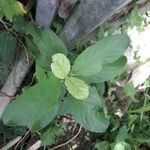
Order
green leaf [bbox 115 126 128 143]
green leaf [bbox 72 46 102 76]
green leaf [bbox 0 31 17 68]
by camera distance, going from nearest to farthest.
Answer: green leaf [bbox 72 46 102 76] < green leaf [bbox 0 31 17 68] < green leaf [bbox 115 126 128 143]

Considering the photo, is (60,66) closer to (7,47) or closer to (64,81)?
(64,81)

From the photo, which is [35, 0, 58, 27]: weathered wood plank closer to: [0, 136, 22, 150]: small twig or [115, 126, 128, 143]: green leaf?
[0, 136, 22, 150]: small twig

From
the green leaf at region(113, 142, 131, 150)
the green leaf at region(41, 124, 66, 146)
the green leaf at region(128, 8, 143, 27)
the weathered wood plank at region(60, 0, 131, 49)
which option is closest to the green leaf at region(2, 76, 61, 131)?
the weathered wood plank at region(60, 0, 131, 49)

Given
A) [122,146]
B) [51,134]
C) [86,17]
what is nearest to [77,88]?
[86,17]

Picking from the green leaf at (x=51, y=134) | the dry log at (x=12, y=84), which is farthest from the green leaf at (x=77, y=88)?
the green leaf at (x=51, y=134)

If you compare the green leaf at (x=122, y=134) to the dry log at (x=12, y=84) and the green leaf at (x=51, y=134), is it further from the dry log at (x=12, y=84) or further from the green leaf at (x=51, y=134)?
the dry log at (x=12, y=84)

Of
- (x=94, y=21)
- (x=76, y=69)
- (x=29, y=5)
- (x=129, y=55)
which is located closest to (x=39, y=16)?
(x=29, y=5)
